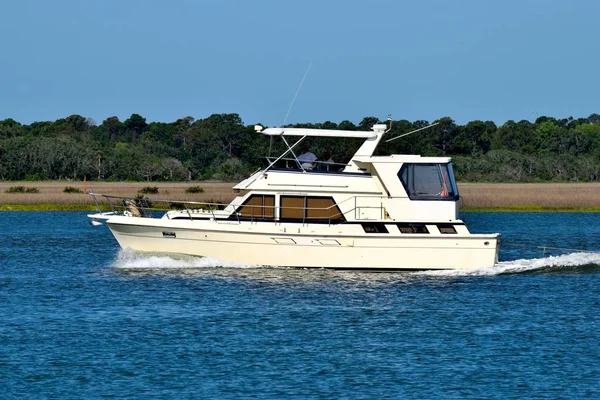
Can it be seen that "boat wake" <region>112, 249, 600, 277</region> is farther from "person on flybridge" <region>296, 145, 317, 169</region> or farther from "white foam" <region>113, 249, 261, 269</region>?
"person on flybridge" <region>296, 145, 317, 169</region>

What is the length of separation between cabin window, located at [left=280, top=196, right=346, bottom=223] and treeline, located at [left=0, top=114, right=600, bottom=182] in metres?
37.8

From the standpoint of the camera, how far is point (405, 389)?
20406 millimetres

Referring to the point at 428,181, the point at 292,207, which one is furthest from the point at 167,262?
the point at 428,181

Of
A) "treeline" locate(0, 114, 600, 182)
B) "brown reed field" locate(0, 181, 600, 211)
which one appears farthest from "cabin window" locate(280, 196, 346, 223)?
"treeline" locate(0, 114, 600, 182)

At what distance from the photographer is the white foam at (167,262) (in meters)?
32.8

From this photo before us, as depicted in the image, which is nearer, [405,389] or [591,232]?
[405,389]

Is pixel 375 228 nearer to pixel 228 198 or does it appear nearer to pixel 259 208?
pixel 259 208

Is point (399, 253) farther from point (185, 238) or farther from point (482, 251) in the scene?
point (185, 238)

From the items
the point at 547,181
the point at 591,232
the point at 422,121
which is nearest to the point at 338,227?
the point at 591,232

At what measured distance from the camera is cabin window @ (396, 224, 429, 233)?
32.2 meters

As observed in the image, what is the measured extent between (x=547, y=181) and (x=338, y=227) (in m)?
64.3

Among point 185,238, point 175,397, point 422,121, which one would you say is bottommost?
point 175,397

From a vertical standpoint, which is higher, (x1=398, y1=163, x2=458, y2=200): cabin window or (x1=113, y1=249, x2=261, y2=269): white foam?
(x1=398, y1=163, x2=458, y2=200): cabin window

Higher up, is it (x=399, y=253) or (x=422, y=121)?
(x=422, y=121)
